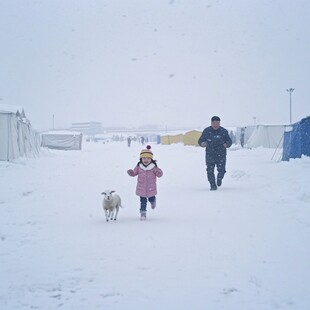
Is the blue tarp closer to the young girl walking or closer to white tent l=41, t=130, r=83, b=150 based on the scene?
the young girl walking

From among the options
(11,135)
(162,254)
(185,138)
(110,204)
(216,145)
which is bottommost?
(162,254)

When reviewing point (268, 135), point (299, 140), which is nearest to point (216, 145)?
point (299, 140)

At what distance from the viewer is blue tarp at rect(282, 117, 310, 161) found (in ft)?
64.2

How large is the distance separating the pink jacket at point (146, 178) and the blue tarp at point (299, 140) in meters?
13.5

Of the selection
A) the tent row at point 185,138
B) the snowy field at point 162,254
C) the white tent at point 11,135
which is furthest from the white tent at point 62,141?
the snowy field at point 162,254

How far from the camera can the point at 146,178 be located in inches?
322

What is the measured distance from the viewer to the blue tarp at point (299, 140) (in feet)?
64.2

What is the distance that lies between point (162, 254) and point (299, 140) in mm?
16743

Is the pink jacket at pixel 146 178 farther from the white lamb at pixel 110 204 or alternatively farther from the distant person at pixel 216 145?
the distant person at pixel 216 145

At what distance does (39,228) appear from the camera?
7141 millimetres

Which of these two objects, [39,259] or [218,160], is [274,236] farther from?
[218,160]

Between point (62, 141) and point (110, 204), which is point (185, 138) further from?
point (110, 204)

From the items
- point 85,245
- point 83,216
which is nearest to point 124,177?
point 83,216

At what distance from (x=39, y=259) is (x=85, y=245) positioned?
843 mm
